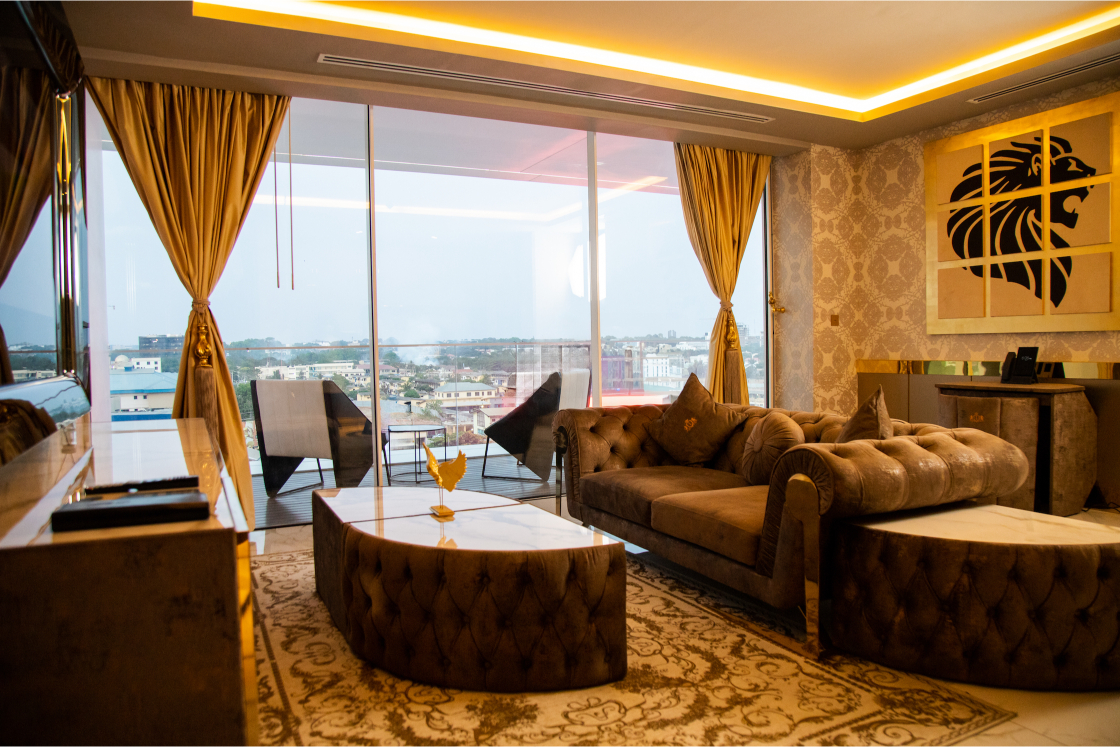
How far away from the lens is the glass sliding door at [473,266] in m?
4.84

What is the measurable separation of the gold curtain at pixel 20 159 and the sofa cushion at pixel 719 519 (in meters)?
2.37

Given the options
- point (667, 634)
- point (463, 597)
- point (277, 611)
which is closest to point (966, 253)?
point (667, 634)

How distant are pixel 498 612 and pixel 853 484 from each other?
48.9 inches

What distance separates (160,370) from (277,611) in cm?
196

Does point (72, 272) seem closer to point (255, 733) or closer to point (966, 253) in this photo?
point (255, 733)

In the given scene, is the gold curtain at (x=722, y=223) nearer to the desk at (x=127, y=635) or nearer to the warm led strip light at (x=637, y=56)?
the warm led strip light at (x=637, y=56)

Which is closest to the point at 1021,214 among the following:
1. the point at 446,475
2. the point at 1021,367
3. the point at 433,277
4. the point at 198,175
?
the point at 1021,367

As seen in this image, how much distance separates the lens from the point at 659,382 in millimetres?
5797

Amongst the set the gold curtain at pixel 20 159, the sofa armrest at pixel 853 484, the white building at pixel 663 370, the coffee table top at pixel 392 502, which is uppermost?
the gold curtain at pixel 20 159

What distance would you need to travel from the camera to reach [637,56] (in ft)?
14.9

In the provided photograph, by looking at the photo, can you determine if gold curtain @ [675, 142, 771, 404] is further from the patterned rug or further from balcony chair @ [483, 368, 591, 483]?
the patterned rug

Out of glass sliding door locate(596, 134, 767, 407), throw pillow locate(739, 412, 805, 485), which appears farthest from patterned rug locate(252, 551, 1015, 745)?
glass sliding door locate(596, 134, 767, 407)

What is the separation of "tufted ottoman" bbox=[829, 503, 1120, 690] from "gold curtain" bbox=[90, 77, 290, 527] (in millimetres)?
3523

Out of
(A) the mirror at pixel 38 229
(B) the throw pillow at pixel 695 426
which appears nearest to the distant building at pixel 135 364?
(A) the mirror at pixel 38 229
